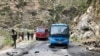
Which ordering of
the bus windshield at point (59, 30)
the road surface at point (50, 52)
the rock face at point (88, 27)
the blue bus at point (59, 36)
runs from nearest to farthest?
the road surface at point (50, 52)
the blue bus at point (59, 36)
the bus windshield at point (59, 30)
the rock face at point (88, 27)

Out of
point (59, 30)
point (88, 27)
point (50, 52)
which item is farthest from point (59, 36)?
point (88, 27)

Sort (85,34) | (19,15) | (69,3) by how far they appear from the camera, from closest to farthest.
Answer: (85,34)
(19,15)
(69,3)

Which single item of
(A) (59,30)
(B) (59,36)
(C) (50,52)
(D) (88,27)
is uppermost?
(A) (59,30)

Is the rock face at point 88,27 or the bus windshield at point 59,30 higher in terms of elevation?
the bus windshield at point 59,30

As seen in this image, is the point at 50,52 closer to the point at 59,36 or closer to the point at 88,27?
the point at 59,36

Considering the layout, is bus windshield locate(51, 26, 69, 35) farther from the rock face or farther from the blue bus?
the rock face

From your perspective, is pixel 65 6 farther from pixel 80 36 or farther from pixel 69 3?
pixel 80 36

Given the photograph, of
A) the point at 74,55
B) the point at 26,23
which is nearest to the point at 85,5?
the point at 26,23

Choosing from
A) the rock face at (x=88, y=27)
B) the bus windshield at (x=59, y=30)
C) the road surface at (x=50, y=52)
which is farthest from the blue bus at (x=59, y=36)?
the rock face at (x=88, y=27)

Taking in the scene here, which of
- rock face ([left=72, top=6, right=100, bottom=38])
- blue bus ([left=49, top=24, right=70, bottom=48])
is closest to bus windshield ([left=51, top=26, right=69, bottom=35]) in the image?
blue bus ([left=49, top=24, right=70, bottom=48])

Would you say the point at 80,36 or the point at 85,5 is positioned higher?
the point at 85,5

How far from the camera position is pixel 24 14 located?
87688 millimetres

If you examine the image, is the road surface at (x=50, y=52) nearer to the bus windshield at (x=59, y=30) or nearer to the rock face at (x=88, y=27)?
the bus windshield at (x=59, y=30)

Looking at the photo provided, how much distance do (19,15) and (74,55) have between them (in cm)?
5665
